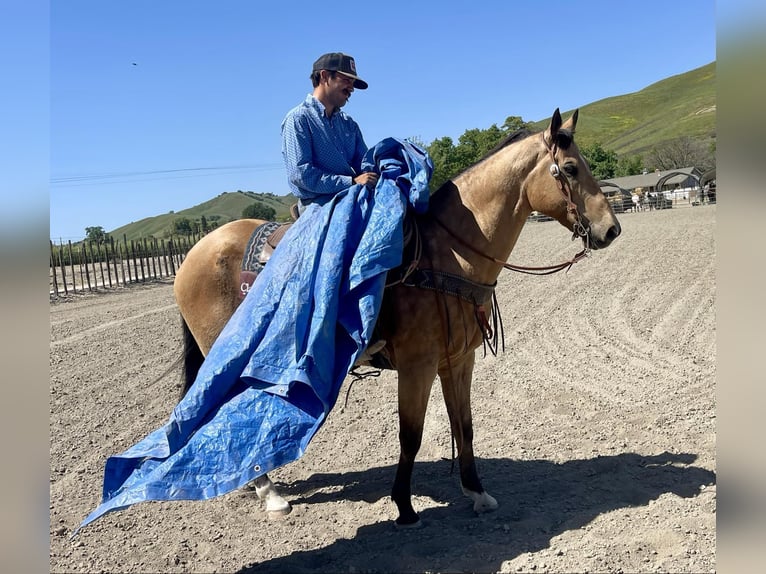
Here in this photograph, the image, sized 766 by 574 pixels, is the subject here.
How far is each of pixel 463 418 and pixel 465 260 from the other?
1173 millimetres

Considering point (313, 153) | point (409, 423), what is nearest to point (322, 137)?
point (313, 153)

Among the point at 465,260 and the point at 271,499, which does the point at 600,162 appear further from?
the point at 271,499

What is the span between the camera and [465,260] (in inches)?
137

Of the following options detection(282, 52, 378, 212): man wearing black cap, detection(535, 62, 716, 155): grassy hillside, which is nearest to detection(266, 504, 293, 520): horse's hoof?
detection(282, 52, 378, 212): man wearing black cap

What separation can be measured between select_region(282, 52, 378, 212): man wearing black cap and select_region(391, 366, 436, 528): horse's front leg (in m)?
1.29

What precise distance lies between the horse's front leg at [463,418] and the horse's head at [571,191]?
1149mm

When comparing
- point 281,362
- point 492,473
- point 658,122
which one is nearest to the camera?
point 281,362

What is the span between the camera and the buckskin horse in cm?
336

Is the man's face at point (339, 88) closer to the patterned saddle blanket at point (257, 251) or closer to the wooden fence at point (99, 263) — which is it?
the patterned saddle blanket at point (257, 251)

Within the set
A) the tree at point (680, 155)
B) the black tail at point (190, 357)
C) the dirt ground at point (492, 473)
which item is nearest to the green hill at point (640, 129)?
the tree at point (680, 155)

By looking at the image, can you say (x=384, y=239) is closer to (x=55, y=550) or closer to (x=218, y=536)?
(x=218, y=536)

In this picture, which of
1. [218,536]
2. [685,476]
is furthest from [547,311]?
[218,536]

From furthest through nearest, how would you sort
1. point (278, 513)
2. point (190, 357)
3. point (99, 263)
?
1. point (99, 263)
2. point (190, 357)
3. point (278, 513)
